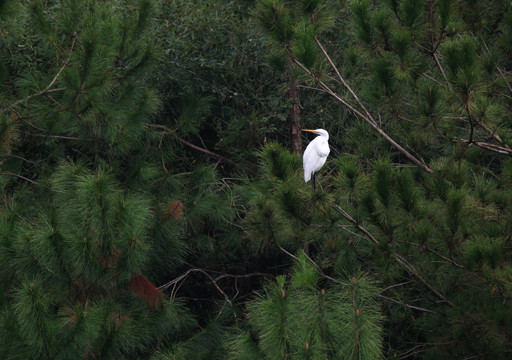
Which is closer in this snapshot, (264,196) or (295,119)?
(264,196)

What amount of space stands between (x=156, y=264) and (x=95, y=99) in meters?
1.23

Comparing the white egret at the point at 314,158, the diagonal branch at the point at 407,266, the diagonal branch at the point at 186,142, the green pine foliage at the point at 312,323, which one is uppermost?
the green pine foliage at the point at 312,323

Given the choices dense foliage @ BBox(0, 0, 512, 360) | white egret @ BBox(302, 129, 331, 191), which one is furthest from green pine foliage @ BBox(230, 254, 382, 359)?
white egret @ BBox(302, 129, 331, 191)

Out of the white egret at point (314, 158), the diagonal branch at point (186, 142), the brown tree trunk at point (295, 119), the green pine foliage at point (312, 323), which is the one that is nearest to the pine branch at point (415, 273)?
the white egret at point (314, 158)

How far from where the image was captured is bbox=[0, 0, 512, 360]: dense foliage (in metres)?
3.50

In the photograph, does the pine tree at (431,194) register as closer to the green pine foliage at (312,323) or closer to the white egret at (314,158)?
the white egret at (314,158)

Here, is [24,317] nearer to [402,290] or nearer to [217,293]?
[402,290]

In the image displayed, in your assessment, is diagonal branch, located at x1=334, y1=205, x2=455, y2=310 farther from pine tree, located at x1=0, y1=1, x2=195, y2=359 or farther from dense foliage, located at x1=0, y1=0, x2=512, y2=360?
pine tree, located at x1=0, y1=1, x2=195, y2=359

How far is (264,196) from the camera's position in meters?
4.05

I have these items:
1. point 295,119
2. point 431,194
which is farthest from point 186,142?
point 431,194

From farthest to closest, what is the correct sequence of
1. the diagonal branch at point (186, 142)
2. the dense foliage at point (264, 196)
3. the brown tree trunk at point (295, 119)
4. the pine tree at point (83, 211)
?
the brown tree trunk at point (295, 119), the diagonal branch at point (186, 142), the pine tree at point (83, 211), the dense foliage at point (264, 196)

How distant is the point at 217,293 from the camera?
6547mm

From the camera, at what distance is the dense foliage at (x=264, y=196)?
11.5 feet

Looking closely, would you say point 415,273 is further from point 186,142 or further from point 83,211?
point 186,142
